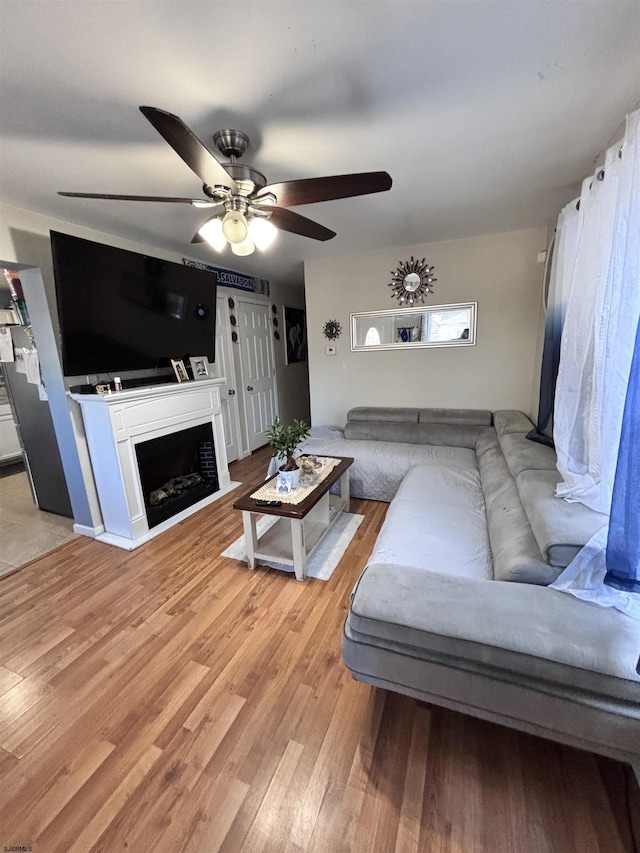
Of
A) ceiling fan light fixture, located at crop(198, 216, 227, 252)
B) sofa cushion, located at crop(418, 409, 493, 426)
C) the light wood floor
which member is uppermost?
ceiling fan light fixture, located at crop(198, 216, 227, 252)

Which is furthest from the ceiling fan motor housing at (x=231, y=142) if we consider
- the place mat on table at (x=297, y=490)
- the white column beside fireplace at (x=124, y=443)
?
the place mat on table at (x=297, y=490)

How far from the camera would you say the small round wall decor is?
3.91 meters

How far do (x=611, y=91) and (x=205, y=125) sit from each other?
62.9 inches

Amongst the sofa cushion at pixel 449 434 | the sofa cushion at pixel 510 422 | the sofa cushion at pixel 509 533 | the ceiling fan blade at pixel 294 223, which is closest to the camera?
the sofa cushion at pixel 509 533

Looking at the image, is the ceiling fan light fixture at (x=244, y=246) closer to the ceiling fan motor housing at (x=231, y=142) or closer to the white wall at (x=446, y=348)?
the ceiling fan motor housing at (x=231, y=142)

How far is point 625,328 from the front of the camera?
1.12 metres

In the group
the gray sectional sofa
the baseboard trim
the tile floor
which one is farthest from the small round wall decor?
the tile floor

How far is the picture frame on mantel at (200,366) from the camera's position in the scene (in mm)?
3371

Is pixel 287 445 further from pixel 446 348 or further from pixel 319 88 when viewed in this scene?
pixel 446 348

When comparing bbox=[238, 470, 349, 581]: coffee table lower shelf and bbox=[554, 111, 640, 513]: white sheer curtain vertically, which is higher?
bbox=[554, 111, 640, 513]: white sheer curtain

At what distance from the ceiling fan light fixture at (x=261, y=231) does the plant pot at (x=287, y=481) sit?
1.34m

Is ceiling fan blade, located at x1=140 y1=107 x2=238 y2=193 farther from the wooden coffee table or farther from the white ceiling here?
the wooden coffee table

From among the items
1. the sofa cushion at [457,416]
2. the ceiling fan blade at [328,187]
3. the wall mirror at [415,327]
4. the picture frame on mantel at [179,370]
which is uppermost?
the ceiling fan blade at [328,187]

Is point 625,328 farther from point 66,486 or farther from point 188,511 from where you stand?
point 66,486
